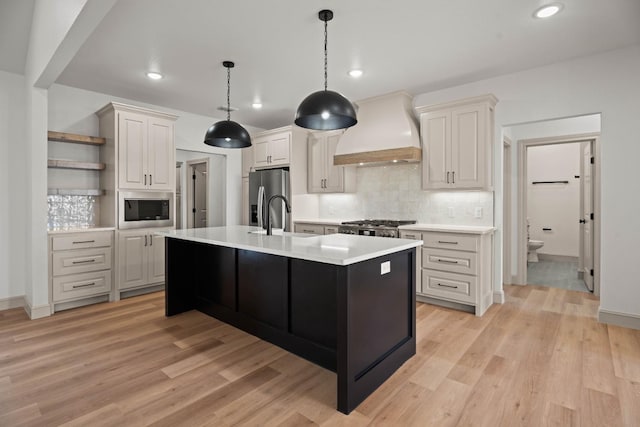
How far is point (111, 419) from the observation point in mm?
1865

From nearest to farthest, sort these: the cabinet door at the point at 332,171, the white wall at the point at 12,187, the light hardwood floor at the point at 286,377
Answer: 1. the light hardwood floor at the point at 286,377
2. the white wall at the point at 12,187
3. the cabinet door at the point at 332,171

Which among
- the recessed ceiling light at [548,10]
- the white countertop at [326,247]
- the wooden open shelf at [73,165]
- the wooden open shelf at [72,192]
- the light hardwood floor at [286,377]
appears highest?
the recessed ceiling light at [548,10]

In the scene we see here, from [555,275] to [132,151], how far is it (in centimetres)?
666

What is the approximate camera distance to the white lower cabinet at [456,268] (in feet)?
11.6

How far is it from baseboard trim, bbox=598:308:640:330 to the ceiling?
259 cm

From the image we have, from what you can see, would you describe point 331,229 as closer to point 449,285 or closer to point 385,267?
point 449,285

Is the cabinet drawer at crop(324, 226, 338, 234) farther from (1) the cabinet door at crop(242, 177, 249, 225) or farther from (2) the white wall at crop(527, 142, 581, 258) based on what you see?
(2) the white wall at crop(527, 142, 581, 258)

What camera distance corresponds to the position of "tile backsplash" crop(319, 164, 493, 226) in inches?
164

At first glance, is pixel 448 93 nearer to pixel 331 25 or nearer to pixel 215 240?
A: pixel 331 25

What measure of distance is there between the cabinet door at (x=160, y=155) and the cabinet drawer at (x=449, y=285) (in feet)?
11.9

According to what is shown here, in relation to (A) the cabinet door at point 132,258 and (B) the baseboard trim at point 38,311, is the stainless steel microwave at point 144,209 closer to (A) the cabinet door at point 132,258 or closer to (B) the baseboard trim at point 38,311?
(A) the cabinet door at point 132,258

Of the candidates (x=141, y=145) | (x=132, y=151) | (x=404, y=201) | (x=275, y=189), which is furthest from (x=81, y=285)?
(x=404, y=201)

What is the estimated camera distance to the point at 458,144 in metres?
3.92

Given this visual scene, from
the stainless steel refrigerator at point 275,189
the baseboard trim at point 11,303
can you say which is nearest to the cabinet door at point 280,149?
the stainless steel refrigerator at point 275,189
